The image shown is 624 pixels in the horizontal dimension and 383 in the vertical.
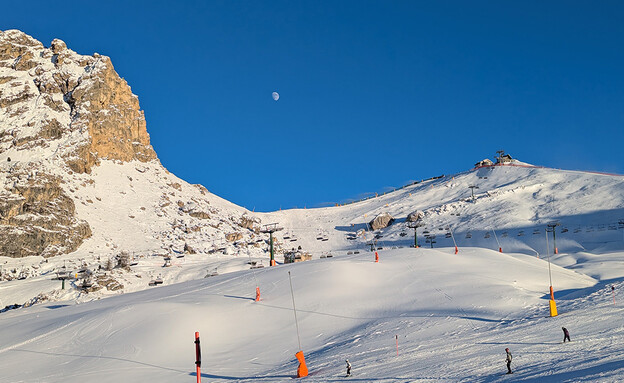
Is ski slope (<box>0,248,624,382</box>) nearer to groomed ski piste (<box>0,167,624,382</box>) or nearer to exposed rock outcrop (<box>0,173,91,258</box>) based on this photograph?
groomed ski piste (<box>0,167,624,382</box>)

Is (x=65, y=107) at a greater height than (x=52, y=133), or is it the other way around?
(x=65, y=107)

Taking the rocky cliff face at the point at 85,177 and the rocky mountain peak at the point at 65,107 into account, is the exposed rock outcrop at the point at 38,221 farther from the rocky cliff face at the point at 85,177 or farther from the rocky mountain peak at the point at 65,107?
the rocky mountain peak at the point at 65,107

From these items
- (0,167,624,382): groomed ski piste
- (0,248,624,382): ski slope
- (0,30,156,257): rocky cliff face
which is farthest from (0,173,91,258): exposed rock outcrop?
(0,248,624,382): ski slope

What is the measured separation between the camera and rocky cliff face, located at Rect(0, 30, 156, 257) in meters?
83.4

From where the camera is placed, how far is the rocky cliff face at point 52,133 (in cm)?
8344

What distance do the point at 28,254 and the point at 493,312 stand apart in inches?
3055

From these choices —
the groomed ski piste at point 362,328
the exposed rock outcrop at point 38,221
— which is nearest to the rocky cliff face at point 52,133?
the exposed rock outcrop at point 38,221

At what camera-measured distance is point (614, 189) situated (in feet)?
277

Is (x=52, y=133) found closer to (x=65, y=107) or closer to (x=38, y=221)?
(x=65, y=107)

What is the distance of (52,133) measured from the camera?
4331 inches

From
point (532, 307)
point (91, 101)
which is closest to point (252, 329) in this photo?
point (532, 307)

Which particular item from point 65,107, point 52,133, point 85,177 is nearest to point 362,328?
point 85,177

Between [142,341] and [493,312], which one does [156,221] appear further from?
[493,312]

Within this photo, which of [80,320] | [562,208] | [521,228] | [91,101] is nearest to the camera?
[80,320]
